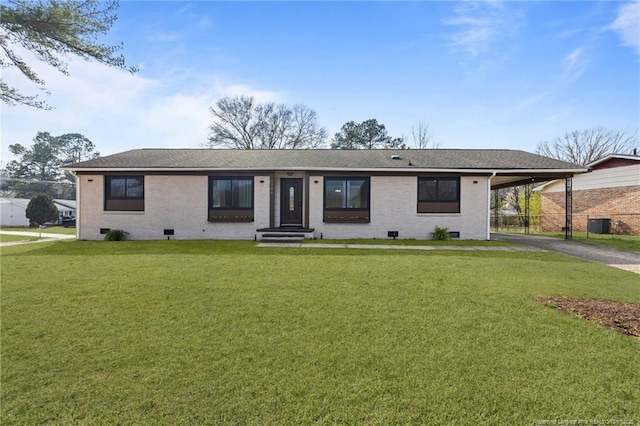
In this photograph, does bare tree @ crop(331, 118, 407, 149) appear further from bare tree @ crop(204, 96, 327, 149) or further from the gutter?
the gutter

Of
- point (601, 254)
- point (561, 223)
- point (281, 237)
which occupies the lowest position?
point (601, 254)

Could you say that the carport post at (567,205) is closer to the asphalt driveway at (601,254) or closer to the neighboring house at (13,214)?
the asphalt driveway at (601,254)

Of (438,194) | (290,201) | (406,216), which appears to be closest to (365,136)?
(438,194)

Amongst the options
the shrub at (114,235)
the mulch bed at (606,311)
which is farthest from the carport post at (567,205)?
the shrub at (114,235)

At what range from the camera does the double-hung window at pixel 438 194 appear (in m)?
14.1

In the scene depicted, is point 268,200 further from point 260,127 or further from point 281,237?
point 260,127

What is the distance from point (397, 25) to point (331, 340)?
11619mm

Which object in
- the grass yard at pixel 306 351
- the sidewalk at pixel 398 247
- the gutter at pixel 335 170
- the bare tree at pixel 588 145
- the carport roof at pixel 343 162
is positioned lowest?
the grass yard at pixel 306 351

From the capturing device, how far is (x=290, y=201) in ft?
47.7

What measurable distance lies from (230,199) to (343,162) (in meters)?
5.13

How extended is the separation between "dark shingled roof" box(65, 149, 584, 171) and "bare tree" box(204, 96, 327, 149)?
19.0 m

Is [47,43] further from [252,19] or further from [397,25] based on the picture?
[397,25]

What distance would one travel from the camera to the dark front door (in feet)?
47.5

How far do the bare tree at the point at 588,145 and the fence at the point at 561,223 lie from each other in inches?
625
